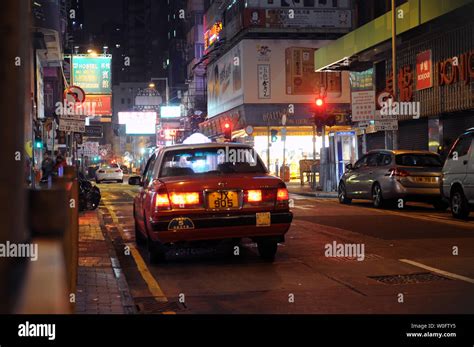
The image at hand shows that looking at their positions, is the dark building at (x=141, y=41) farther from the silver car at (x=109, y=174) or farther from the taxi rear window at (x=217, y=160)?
the taxi rear window at (x=217, y=160)

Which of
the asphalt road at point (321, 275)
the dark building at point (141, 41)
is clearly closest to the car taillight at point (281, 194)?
the asphalt road at point (321, 275)

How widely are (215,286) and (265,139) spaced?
123 feet

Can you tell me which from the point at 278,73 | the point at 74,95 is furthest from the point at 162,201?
the point at 278,73

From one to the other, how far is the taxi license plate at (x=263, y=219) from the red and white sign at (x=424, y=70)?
17.5 metres

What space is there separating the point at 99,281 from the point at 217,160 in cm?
337

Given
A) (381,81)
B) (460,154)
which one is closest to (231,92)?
(381,81)

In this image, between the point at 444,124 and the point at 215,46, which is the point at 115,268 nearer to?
the point at 444,124

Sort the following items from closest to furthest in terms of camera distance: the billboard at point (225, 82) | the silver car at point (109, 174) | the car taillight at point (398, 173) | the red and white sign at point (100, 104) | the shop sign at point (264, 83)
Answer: the car taillight at point (398, 173) < the red and white sign at point (100, 104) < the shop sign at point (264, 83) < the billboard at point (225, 82) < the silver car at point (109, 174)

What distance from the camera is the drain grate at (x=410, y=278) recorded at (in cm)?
803

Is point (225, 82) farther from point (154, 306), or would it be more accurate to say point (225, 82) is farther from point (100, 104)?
point (154, 306)

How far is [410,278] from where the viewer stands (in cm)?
822

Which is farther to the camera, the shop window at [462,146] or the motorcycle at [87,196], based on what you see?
the motorcycle at [87,196]

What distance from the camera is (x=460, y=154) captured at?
14.6 metres
